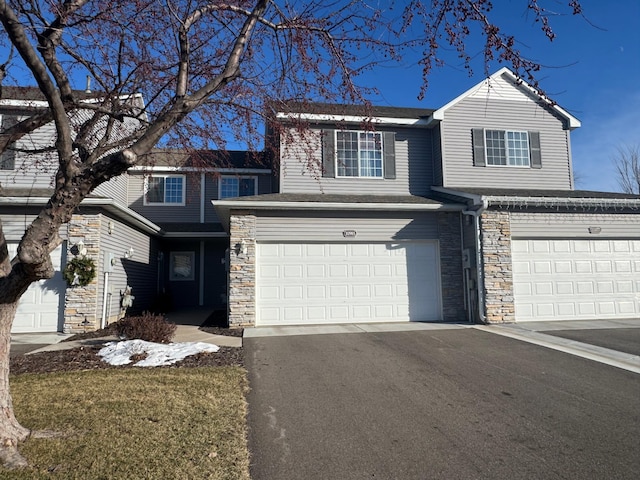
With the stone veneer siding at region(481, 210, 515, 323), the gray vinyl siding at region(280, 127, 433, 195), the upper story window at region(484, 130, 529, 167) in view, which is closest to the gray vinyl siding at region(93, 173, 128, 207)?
the gray vinyl siding at region(280, 127, 433, 195)

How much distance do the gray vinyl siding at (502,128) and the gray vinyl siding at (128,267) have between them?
10.1 metres

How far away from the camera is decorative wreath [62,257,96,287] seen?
33.1 ft

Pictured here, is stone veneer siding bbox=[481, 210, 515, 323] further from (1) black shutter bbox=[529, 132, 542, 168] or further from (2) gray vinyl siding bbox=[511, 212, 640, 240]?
(1) black shutter bbox=[529, 132, 542, 168]

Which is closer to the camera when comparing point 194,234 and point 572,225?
point 572,225

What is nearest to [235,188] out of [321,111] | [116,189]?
[116,189]

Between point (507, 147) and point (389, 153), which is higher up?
point (507, 147)

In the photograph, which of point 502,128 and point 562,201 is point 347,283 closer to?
point 562,201

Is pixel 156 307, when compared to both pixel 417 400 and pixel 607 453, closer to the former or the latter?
pixel 417 400

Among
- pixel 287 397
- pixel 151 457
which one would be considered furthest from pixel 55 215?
pixel 287 397

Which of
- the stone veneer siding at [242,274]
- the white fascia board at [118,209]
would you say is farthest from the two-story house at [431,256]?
the white fascia board at [118,209]

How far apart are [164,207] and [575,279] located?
49.2 ft

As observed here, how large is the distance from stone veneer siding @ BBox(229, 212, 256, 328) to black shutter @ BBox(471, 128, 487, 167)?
7539 mm

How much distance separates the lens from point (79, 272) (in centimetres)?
1011

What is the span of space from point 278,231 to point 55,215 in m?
7.81
